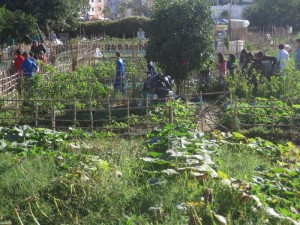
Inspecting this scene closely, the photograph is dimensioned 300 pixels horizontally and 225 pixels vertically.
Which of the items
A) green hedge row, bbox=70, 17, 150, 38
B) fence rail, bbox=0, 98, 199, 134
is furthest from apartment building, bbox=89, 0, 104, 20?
fence rail, bbox=0, 98, 199, 134

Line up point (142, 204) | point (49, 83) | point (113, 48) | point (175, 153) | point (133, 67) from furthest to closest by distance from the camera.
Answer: point (113, 48), point (133, 67), point (49, 83), point (175, 153), point (142, 204)

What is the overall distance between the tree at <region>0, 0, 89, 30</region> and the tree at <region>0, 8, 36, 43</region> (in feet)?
12.3

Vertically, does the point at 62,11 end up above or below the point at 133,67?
above

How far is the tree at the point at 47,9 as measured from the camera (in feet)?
93.2

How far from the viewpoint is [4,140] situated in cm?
732

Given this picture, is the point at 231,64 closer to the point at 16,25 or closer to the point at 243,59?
the point at 243,59

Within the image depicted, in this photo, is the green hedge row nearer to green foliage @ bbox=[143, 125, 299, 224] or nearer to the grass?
green foliage @ bbox=[143, 125, 299, 224]

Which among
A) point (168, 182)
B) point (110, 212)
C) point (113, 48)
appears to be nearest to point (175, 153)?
point (168, 182)

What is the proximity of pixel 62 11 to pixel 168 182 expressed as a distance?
24727mm

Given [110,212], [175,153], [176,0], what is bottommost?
[110,212]

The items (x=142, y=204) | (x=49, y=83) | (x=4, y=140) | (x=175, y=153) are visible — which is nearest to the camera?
(x=142, y=204)

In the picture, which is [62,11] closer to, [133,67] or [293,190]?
[133,67]

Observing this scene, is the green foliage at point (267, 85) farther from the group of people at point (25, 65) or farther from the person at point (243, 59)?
the group of people at point (25, 65)

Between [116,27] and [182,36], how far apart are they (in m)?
24.6
